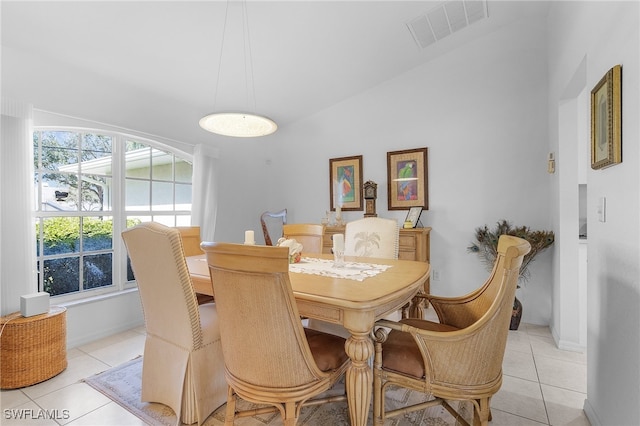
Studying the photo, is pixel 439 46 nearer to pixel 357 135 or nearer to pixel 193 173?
pixel 357 135

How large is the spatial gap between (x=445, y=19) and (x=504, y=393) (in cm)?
312

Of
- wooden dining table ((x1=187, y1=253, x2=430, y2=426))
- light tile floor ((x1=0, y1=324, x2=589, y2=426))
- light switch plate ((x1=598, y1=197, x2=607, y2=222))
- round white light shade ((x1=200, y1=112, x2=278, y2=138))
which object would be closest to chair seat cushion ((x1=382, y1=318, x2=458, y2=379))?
wooden dining table ((x1=187, y1=253, x2=430, y2=426))

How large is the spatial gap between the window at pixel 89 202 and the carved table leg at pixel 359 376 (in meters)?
2.79

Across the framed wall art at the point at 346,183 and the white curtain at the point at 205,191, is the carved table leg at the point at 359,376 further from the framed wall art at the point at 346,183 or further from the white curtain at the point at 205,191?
the framed wall art at the point at 346,183

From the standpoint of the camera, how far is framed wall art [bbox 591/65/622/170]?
4.49 feet

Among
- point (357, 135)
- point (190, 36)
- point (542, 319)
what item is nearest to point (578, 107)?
point (542, 319)

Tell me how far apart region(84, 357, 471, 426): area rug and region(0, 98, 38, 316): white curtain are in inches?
35.6

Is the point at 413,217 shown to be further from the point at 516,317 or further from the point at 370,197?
the point at 516,317

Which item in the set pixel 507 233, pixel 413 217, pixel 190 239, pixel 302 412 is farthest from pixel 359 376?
pixel 413 217

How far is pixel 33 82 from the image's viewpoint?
2377 millimetres

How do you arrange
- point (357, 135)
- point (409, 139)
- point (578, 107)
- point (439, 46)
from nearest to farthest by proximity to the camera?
point (578, 107)
point (439, 46)
point (409, 139)
point (357, 135)

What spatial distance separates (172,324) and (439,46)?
3.63m

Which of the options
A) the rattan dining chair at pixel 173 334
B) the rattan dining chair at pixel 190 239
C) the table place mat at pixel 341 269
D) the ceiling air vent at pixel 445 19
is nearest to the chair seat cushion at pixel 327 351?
the table place mat at pixel 341 269

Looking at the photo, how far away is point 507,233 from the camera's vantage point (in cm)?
300
